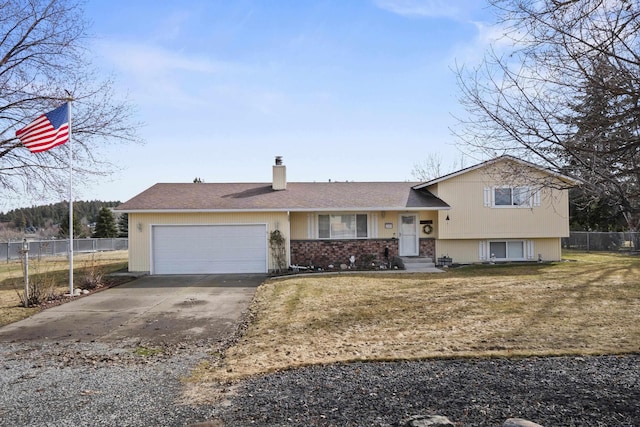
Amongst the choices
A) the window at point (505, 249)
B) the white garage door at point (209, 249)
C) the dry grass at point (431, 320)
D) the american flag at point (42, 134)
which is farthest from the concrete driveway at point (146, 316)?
the window at point (505, 249)

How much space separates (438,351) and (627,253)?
884 inches

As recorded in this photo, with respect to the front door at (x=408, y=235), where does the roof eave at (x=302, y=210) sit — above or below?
above

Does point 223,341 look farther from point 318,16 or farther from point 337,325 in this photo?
point 318,16

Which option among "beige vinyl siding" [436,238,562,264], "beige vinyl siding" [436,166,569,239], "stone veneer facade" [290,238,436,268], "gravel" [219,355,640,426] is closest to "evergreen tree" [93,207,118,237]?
"stone veneer facade" [290,238,436,268]

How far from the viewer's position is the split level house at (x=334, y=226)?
54.6ft

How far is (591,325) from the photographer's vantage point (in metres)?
7.61

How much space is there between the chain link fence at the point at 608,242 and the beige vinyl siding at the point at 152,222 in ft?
61.5

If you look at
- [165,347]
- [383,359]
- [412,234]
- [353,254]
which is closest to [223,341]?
Answer: [165,347]

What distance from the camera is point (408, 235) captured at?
59.4ft

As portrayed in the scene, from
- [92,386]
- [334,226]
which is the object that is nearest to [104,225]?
[334,226]

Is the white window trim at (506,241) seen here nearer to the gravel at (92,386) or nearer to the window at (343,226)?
the window at (343,226)

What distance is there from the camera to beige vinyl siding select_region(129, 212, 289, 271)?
16594mm

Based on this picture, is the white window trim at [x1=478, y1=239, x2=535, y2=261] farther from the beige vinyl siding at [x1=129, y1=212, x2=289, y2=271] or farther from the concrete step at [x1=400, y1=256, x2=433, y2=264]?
the beige vinyl siding at [x1=129, y1=212, x2=289, y2=271]

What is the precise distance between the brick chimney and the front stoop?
6.09 m
